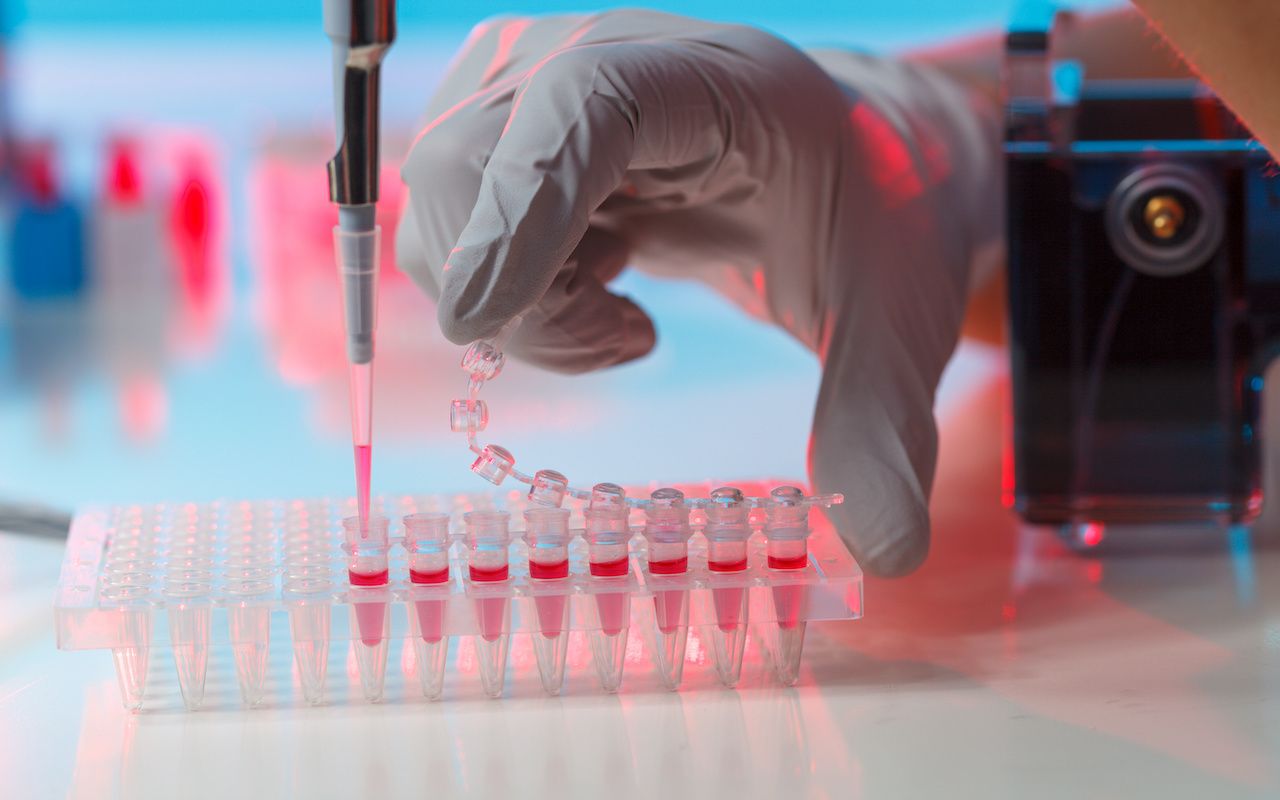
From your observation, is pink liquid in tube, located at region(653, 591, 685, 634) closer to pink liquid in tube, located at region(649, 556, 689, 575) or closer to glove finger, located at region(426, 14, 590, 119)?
pink liquid in tube, located at region(649, 556, 689, 575)

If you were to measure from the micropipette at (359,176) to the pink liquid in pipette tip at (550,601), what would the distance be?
0.10 meters

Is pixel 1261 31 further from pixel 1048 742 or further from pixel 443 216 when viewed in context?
pixel 443 216

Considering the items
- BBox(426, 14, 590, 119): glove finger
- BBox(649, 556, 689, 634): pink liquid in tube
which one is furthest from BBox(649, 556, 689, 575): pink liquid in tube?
BBox(426, 14, 590, 119): glove finger

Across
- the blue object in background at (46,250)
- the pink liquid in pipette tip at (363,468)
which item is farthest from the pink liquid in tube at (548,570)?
the blue object in background at (46,250)

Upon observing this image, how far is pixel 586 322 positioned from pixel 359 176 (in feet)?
0.94

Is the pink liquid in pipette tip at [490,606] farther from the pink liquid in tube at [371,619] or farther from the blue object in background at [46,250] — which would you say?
the blue object in background at [46,250]

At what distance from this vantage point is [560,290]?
845mm

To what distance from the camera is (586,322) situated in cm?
88

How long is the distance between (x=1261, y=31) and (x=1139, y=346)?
36cm

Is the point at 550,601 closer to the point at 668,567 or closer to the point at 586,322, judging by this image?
the point at 668,567

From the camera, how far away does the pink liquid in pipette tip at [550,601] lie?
625mm

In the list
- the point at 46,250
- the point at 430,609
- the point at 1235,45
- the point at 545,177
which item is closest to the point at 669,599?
the point at 430,609

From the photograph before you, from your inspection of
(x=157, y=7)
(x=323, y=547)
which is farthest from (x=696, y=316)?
(x=323, y=547)

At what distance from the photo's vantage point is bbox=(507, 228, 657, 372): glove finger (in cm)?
85
